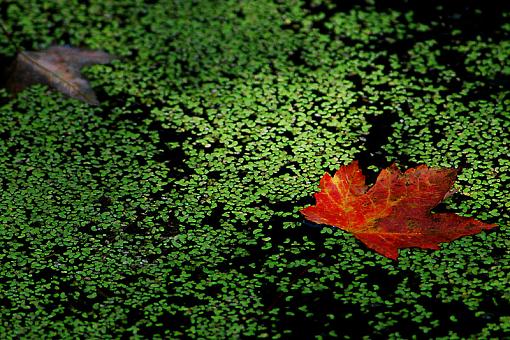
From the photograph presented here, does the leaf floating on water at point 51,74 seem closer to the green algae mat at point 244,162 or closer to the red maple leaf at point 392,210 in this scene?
the green algae mat at point 244,162

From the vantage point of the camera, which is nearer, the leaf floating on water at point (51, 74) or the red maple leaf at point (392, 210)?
the red maple leaf at point (392, 210)

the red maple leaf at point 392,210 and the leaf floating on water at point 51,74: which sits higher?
the red maple leaf at point 392,210

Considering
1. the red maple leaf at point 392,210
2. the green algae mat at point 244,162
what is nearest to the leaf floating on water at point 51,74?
the green algae mat at point 244,162

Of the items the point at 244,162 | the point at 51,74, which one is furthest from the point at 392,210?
the point at 51,74

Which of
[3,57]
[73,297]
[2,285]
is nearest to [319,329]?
[73,297]

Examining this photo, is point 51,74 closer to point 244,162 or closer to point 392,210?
point 244,162

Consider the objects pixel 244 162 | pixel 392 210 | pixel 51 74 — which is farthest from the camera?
pixel 51 74

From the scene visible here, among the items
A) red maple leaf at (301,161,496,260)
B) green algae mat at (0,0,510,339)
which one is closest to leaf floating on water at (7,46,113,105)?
green algae mat at (0,0,510,339)
